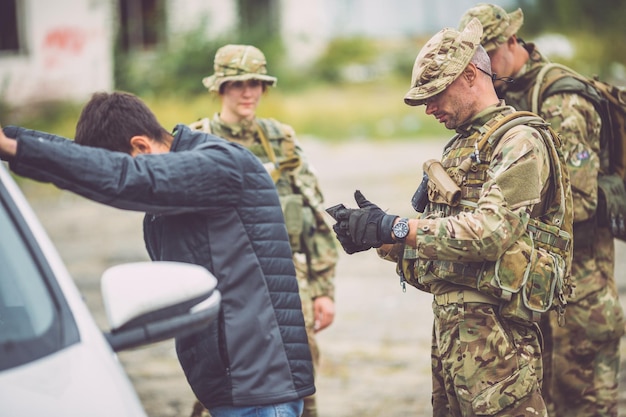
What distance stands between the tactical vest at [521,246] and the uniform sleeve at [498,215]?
4.0 inches

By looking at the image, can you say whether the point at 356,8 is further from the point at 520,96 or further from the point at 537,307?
the point at 537,307

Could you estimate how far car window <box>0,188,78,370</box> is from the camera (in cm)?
239

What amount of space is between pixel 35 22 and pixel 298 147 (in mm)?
16388

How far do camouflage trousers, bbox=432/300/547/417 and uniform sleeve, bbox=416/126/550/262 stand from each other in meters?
0.35

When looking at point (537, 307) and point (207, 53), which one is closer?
point (537, 307)

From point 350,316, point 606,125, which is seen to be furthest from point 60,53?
point 606,125

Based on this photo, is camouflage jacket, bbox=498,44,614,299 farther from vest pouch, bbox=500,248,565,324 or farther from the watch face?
the watch face

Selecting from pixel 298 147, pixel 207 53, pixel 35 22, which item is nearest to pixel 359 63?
pixel 207 53

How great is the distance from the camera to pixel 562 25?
23.1 metres

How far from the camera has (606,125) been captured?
512 centimetres

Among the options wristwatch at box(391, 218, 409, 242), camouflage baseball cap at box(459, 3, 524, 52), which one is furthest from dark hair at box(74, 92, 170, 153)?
camouflage baseball cap at box(459, 3, 524, 52)

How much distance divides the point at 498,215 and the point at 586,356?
219cm

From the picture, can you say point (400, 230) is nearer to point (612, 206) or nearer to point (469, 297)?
point (469, 297)

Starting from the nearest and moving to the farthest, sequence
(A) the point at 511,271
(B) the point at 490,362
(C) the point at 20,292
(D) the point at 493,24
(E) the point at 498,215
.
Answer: (C) the point at 20,292
(E) the point at 498,215
(A) the point at 511,271
(B) the point at 490,362
(D) the point at 493,24
